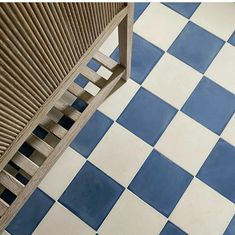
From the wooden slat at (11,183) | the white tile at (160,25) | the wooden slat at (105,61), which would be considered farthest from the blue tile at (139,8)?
the wooden slat at (11,183)

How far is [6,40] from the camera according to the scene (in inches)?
27.4

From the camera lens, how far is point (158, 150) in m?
1.50

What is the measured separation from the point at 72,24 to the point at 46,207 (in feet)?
2.56

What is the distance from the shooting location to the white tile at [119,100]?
1.55 m

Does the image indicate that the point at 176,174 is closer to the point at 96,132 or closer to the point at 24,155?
the point at 96,132

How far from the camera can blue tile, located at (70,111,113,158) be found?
1504 mm

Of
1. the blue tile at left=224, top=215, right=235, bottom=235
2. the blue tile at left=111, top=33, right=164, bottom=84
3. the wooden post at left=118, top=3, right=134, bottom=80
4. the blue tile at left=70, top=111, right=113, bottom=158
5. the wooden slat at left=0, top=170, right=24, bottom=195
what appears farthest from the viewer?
the blue tile at left=111, top=33, right=164, bottom=84

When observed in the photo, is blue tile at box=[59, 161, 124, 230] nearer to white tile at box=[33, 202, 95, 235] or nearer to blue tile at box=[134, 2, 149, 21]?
white tile at box=[33, 202, 95, 235]

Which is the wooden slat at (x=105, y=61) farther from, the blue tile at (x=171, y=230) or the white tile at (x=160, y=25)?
the blue tile at (x=171, y=230)

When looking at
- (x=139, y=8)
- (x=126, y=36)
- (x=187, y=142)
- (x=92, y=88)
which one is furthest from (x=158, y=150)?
(x=139, y=8)

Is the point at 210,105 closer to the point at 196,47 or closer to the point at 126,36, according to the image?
the point at 196,47

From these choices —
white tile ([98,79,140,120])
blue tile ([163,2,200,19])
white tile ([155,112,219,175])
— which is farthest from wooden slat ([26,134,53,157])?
blue tile ([163,2,200,19])

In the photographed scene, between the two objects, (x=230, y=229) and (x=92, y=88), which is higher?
(x=92, y=88)

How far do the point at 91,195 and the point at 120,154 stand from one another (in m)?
0.19
